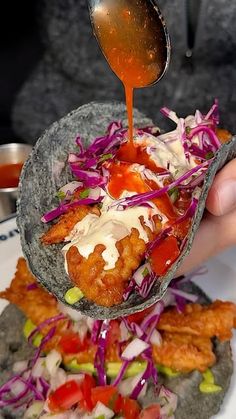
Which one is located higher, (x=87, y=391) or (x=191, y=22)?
(x=191, y=22)

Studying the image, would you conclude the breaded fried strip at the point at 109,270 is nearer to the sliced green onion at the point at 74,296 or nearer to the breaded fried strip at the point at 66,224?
the sliced green onion at the point at 74,296

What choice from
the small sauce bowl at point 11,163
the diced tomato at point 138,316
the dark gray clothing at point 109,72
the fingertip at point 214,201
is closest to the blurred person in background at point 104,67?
the dark gray clothing at point 109,72

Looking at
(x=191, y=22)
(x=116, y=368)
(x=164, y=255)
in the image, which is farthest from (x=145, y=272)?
(x=191, y=22)

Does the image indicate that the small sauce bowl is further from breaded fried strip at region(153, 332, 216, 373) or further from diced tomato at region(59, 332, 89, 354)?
breaded fried strip at region(153, 332, 216, 373)

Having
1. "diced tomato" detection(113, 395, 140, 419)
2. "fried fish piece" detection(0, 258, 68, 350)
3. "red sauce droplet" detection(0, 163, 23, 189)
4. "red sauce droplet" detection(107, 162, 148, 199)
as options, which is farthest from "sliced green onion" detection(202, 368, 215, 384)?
"red sauce droplet" detection(0, 163, 23, 189)

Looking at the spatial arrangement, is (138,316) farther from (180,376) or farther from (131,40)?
(131,40)

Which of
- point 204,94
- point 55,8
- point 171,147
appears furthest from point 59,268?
point 55,8
